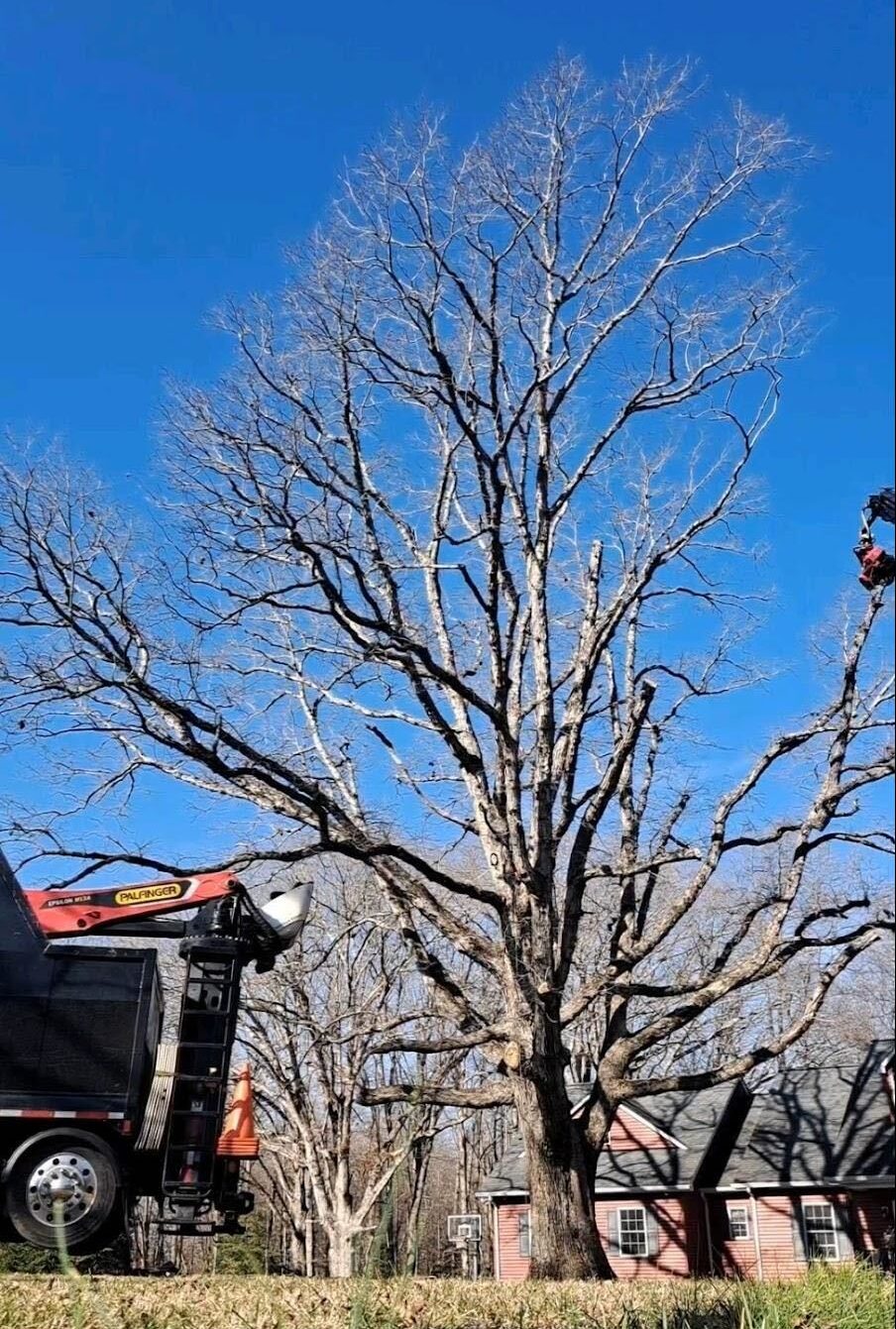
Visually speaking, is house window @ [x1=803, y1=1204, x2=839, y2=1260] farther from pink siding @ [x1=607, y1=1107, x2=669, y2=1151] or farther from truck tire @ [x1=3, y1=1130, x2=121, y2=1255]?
truck tire @ [x1=3, y1=1130, x2=121, y2=1255]

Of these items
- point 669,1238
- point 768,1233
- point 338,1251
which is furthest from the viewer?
point 669,1238

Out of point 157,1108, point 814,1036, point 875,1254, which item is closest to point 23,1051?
point 157,1108

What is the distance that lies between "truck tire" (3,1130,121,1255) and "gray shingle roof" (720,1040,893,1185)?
67.2ft

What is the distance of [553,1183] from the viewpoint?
1182cm

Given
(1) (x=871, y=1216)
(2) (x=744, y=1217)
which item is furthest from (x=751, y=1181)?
(1) (x=871, y=1216)

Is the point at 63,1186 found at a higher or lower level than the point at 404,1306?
higher

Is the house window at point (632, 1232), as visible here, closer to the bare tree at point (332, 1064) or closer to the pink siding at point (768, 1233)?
the pink siding at point (768, 1233)

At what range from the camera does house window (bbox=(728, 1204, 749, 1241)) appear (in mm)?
24359

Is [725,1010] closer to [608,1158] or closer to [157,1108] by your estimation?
[608,1158]

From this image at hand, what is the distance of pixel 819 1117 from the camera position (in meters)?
25.3

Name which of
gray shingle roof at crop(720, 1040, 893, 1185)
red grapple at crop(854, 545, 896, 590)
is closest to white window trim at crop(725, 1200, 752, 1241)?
gray shingle roof at crop(720, 1040, 893, 1185)

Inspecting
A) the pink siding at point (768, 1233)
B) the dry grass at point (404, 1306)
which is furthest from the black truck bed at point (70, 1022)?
the pink siding at point (768, 1233)

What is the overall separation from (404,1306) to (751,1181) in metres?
22.9

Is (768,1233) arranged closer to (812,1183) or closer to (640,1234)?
(812,1183)
